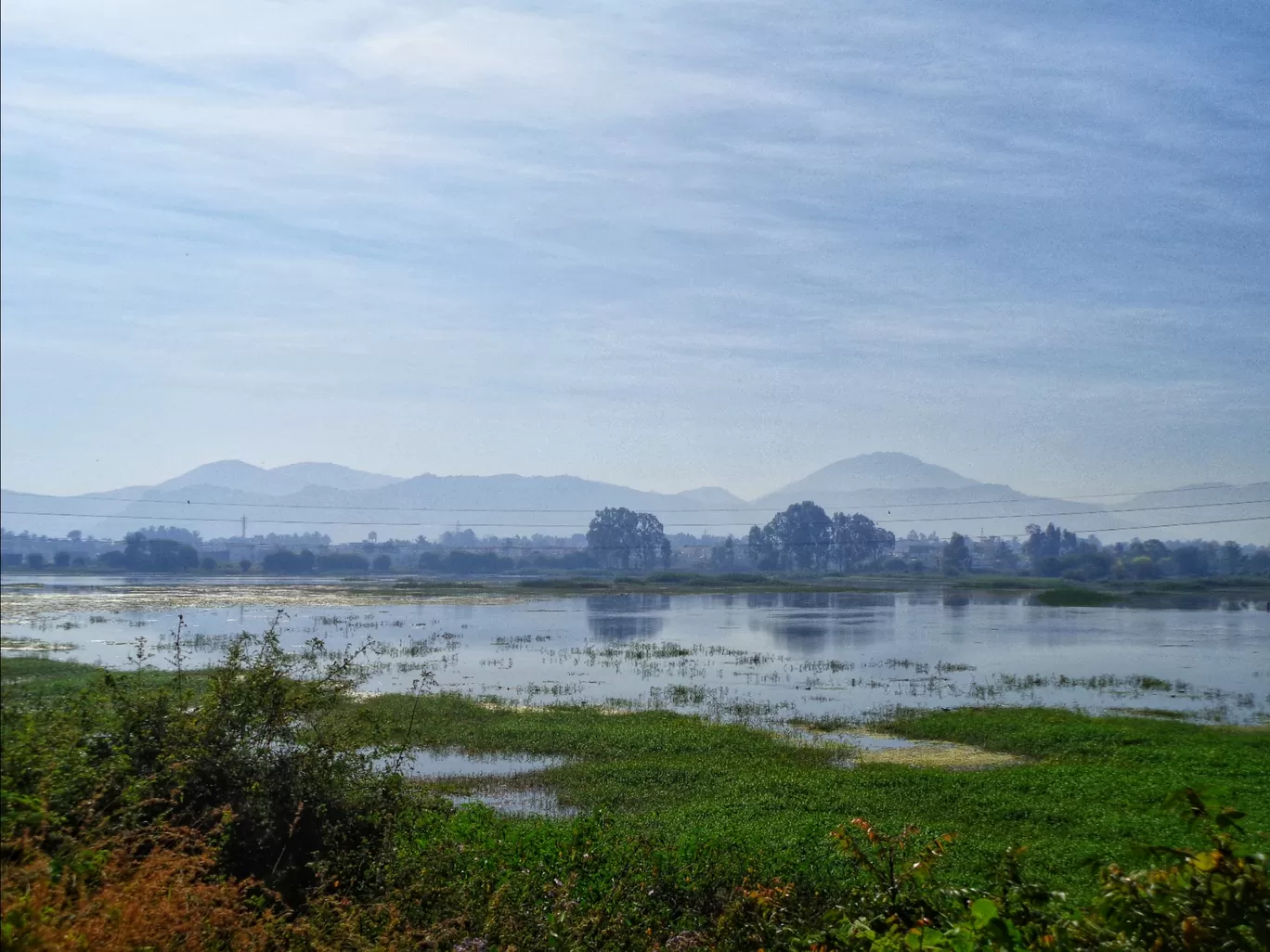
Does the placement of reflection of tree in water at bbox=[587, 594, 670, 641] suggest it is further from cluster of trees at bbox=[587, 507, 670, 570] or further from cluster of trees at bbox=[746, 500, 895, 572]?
cluster of trees at bbox=[746, 500, 895, 572]

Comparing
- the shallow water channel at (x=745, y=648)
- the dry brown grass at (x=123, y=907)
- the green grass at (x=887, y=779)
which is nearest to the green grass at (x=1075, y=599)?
the shallow water channel at (x=745, y=648)

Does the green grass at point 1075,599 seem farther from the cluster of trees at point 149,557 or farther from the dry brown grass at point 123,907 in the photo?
the dry brown grass at point 123,907

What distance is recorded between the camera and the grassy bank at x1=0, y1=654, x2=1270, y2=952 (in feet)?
11.8

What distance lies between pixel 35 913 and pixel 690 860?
5863 millimetres

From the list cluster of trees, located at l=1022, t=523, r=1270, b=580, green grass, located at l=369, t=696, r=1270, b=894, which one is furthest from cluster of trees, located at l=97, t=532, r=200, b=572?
cluster of trees, located at l=1022, t=523, r=1270, b=580

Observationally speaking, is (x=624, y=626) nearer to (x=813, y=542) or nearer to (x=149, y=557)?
(x=149, y=557)

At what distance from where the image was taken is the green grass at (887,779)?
34.1 ft

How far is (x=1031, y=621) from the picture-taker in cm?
5119

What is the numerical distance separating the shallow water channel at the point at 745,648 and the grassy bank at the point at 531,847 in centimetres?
238

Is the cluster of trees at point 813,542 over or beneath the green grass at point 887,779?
over

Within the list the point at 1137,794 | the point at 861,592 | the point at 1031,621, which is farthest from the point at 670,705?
the point at 861,592

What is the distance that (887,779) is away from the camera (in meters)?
14.3

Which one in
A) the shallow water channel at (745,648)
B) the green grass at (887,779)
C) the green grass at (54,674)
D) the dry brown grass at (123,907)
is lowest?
the shallow water channel at (745,648)

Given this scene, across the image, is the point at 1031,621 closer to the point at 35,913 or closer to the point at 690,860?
the point at 690,860
